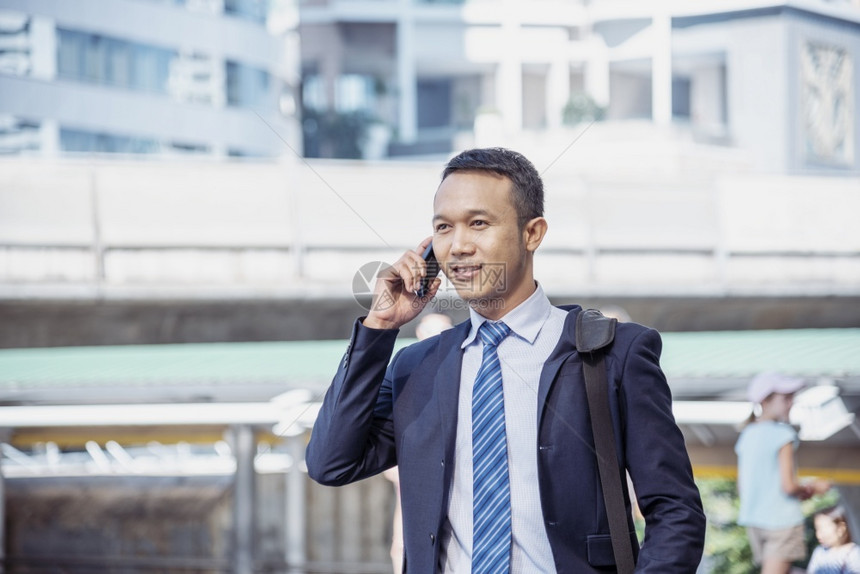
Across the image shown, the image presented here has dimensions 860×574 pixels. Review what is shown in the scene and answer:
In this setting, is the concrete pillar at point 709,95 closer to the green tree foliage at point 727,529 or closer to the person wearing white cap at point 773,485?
the green tree foliage at point 727,529

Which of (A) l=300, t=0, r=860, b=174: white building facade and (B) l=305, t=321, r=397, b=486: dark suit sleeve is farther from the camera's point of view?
(A) l=300, t=0, r=860, b=174: white building facade

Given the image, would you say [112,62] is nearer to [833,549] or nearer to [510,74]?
[510,74]

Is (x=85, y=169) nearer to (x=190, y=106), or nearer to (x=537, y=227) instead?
(x=537, y=227)

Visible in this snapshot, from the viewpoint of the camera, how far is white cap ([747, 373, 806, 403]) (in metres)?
5.41

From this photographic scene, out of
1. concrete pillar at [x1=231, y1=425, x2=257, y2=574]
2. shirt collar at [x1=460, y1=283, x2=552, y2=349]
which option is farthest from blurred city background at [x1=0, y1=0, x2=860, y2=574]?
shirt collar at [x1=460, y1=283, x2=552, y2=349]

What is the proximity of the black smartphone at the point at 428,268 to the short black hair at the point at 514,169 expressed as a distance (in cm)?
16

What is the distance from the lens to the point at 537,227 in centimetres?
224

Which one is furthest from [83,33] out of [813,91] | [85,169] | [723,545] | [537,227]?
[537,227]

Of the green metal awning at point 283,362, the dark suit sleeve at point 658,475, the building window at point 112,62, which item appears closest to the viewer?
the dark suit sleeve at point 658,475

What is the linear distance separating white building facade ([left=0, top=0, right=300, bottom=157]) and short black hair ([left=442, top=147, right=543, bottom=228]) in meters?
24.5

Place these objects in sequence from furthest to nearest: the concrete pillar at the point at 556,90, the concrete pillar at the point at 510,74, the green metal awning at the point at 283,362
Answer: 1. the concrete pillar at the point at 510,74
2. the concrete pillar at the point at 556,90
3. the green metal awning at the point at 283,362

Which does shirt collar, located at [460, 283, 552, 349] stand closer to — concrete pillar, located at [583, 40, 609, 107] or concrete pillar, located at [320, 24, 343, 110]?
concrete pillar, located at [583, 40, 609, 107]

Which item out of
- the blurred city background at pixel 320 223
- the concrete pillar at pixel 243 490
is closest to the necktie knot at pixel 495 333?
the blurred city background at pixel 320 223

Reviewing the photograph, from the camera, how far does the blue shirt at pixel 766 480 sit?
554cm
